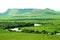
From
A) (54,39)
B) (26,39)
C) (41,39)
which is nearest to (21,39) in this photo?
(26,39)

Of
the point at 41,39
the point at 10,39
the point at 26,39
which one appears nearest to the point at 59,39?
the point at 41,39

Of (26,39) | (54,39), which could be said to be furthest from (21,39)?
(54,39)

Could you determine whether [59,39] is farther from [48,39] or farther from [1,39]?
[1,39]

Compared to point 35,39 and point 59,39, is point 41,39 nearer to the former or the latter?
point 35,39

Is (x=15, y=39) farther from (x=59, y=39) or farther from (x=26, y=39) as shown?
(x=59, y=39)

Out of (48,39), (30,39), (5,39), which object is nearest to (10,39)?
(5,39)

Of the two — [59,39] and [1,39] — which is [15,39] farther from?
[59,39]
